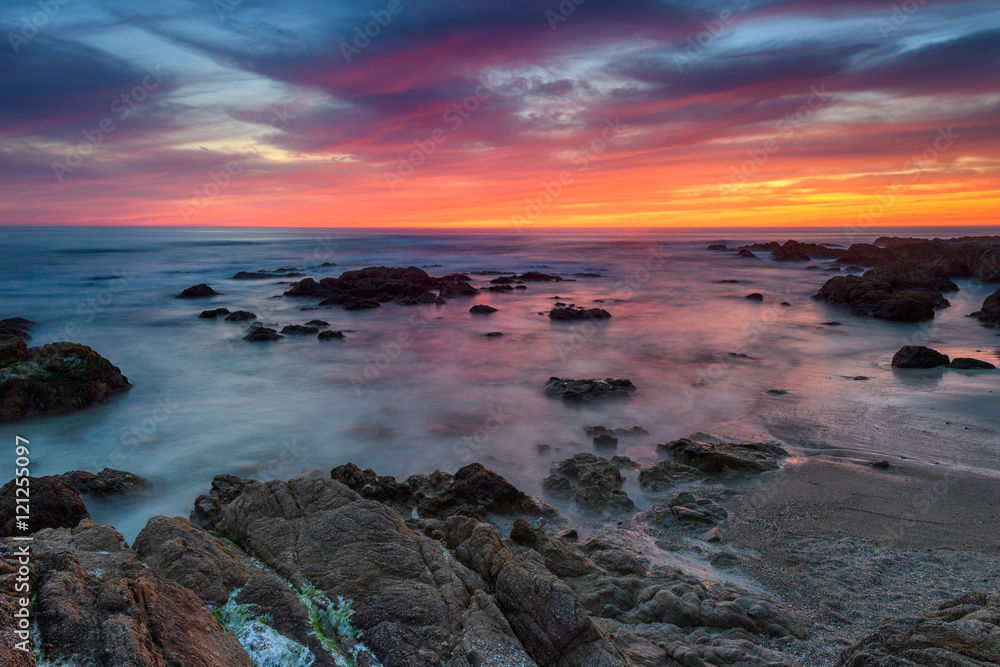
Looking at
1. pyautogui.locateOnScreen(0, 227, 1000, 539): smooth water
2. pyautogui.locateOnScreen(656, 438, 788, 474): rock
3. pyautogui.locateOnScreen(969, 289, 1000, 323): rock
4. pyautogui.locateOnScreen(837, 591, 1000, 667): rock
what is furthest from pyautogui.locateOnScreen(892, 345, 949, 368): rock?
pyautogui.locateOnScreen(837, 591, 1000, 667): rock

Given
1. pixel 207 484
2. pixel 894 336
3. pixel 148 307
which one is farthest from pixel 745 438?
pixel 148 307

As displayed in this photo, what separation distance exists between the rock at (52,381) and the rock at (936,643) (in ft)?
54.1

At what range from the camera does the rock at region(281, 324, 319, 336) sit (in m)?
23.1

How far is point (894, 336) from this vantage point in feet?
71.5

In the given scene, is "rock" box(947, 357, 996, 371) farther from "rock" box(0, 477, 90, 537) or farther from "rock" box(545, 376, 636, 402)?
"rock" box(0, 477, 90, 537)

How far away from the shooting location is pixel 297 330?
23219 millimetres

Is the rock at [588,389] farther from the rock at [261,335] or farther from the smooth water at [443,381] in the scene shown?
the rock at [261,335]

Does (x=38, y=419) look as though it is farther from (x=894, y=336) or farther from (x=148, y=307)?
(x=894, y=336)

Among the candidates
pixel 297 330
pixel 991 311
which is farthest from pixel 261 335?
pixel 991 311

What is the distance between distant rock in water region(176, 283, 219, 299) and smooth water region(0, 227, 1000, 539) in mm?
1074

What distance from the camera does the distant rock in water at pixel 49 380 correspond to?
12.4 meters

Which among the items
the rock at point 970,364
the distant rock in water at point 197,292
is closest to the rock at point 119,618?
the rock at point 970,364

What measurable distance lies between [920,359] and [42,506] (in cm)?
2158

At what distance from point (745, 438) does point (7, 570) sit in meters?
11.7
